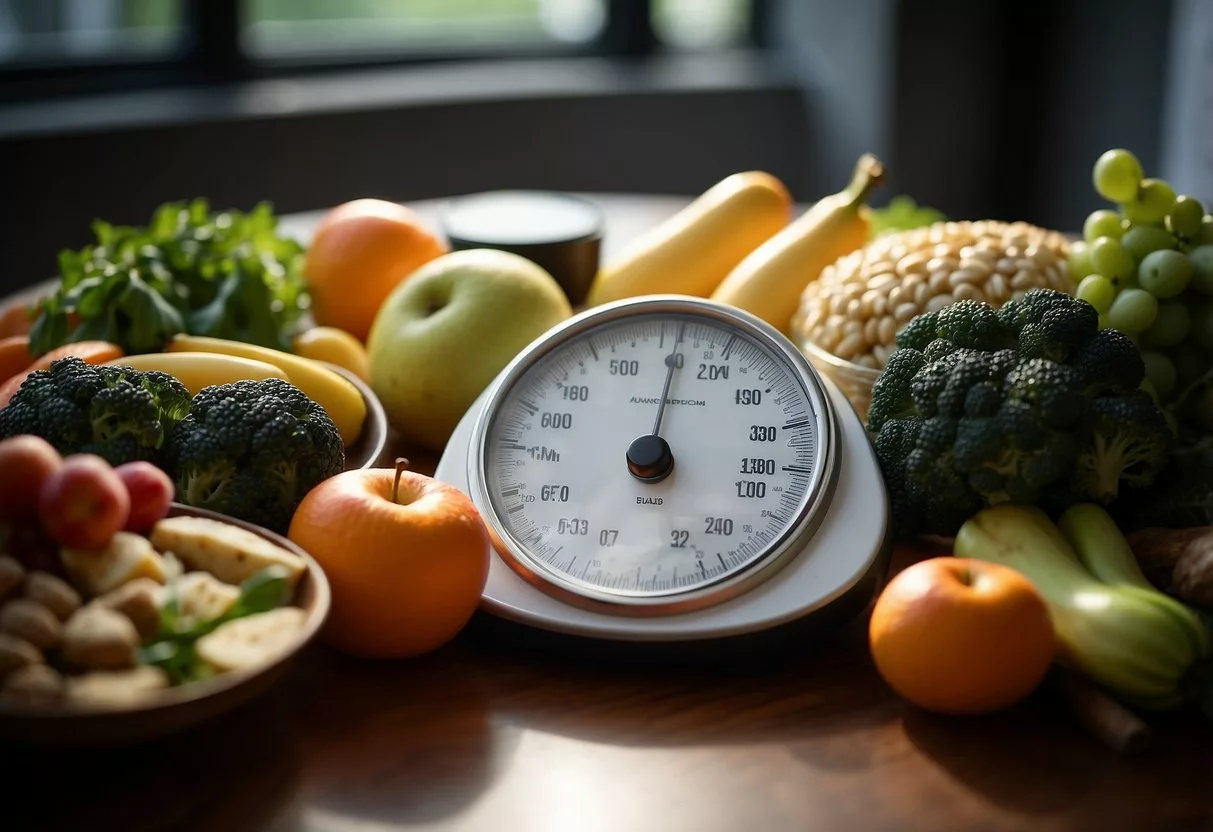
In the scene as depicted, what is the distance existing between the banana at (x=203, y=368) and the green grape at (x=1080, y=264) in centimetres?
84

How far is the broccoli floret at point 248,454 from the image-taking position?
99 centimetres

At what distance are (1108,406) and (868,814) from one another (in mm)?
422

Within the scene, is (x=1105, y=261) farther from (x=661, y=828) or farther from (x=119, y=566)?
(x=119, y=566)

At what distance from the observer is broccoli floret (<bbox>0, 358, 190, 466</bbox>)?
0.98m

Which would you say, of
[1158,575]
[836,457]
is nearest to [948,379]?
[836,457]

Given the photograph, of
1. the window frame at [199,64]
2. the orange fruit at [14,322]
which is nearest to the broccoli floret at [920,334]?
the orange fruit at [14,322]

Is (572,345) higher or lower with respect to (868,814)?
higher

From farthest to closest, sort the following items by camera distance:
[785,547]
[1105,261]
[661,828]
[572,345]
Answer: [1105,261] < [572,345] < [785,547] < [661,828]

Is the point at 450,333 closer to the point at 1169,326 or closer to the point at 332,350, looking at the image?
the point at 332,350

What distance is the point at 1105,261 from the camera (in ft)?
4.07

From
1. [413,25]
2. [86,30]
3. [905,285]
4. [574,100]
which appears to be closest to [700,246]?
[905,285]

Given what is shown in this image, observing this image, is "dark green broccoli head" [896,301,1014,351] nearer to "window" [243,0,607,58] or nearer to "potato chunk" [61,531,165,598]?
"potato chunk" [61,531,165,598]

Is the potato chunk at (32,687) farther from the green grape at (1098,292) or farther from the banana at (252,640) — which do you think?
the green grape at (1098,292)

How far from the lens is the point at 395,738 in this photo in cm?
85
